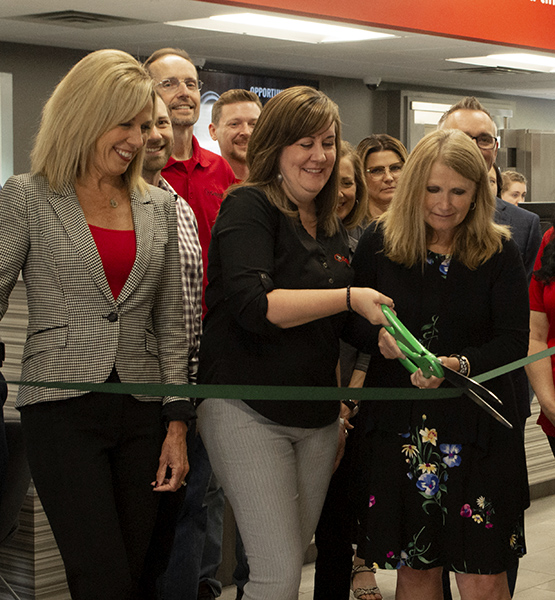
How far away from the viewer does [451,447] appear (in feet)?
7.10

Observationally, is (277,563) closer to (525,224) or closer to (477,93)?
(525,224)

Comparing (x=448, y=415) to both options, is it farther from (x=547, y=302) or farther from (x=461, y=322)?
(x=547, y=302)

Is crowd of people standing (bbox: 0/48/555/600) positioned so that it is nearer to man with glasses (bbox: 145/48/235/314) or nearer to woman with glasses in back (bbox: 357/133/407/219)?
man with glasses (bbox: 145/48/235/314)

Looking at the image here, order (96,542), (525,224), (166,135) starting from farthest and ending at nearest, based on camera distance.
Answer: (525,224) < (166,135) < (96,542)

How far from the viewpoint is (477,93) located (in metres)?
13.1

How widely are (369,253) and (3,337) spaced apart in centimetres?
139

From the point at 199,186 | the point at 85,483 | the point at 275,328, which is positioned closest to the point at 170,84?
the point at 199,186

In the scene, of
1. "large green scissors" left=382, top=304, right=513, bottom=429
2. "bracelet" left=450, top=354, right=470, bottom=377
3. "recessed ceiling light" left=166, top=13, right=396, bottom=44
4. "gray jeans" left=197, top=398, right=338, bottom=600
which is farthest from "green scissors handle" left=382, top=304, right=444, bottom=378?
"recessed ceiling light" left=166, top=13, right=396, bottom=44

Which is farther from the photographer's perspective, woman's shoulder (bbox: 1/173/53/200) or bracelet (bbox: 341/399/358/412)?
bracelet (bbox: 341/399/358/412)

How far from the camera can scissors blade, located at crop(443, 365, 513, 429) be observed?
1.96 m

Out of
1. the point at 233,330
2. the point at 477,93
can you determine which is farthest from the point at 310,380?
the point at 477,93

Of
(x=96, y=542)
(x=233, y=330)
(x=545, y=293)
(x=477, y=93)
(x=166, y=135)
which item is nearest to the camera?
(x=96, y=542)

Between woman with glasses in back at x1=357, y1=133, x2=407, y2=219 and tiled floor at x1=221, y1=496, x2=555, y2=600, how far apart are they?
4.62ft

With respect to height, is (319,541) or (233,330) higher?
(233,330)
